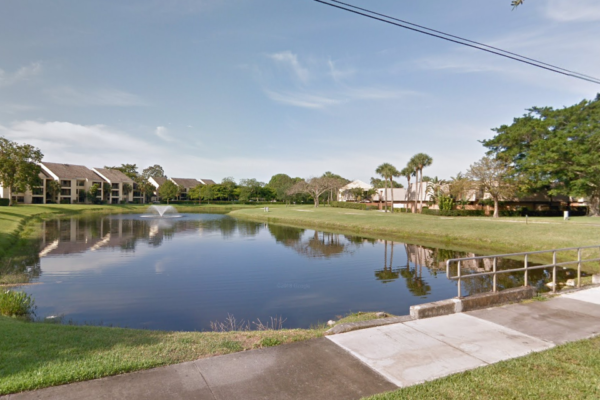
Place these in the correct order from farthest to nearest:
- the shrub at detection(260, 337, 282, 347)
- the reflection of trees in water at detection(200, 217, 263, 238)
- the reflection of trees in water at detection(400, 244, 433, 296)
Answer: the reflection of trees in water at detection(200, 217, 263, 238) < the reflection of trees in water at detection(400, 244, 433, 296) < the shrub at detection(260, 337, 282, 347)

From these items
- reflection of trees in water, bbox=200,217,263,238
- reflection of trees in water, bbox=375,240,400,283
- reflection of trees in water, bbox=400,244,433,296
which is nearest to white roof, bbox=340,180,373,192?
reflection of trees in water, bbox=200,217,263,238

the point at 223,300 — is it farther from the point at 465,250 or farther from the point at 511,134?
the point at 511,134

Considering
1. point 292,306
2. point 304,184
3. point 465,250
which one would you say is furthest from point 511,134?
point 292,306

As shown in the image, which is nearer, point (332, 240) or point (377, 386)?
point (377, 386)

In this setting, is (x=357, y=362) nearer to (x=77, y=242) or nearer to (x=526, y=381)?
(x=526, y=381)

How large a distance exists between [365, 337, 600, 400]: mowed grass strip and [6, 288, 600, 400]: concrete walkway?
0.88ft

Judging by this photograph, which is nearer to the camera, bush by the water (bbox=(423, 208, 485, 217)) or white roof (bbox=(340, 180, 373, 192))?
bush by the water (bbox=(423, 208, 485, 217))

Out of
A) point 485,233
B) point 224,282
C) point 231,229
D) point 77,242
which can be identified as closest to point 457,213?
point 485,233

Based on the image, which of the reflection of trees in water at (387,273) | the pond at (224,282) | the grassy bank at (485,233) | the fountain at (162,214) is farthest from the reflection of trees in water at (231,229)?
the fountain at (162,214)

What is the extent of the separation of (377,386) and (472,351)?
2119mm

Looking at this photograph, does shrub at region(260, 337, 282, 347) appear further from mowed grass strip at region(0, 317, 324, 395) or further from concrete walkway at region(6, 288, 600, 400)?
concrete walkway at region(6, 288, 600, 400)

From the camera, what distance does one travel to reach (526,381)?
4.73 m

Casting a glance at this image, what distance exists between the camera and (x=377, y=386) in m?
4.71

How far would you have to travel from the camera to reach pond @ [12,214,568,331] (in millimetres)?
11211
